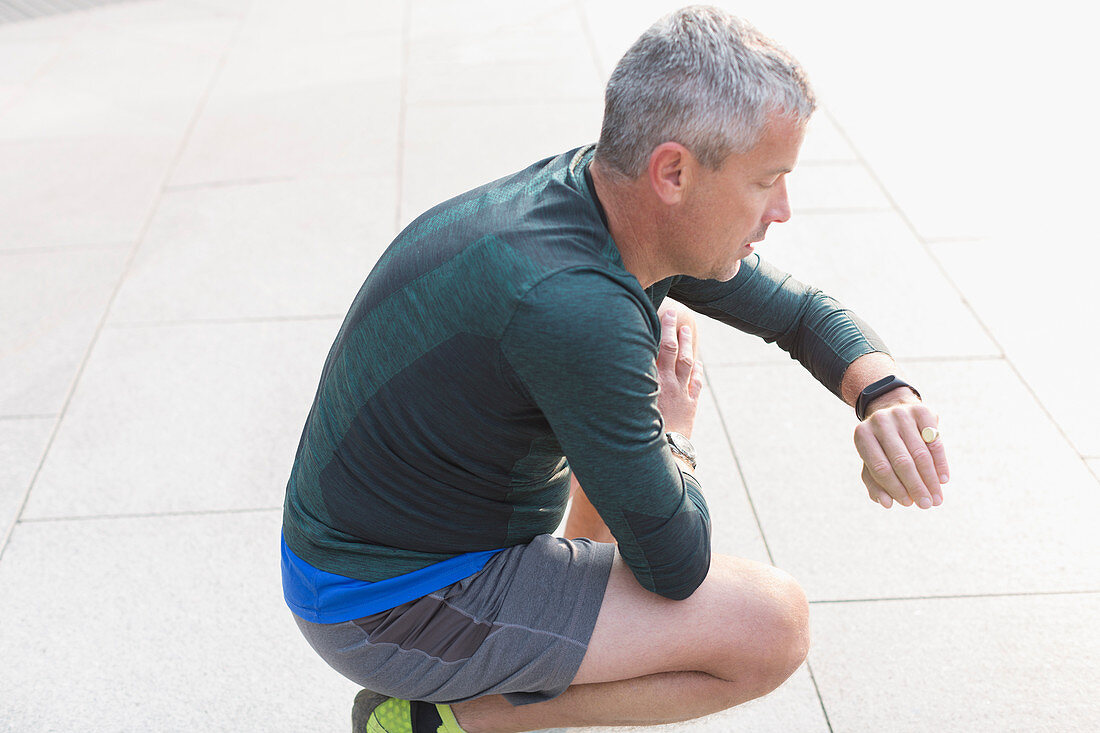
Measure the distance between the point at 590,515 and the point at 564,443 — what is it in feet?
2.80

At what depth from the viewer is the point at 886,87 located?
5.52 meters

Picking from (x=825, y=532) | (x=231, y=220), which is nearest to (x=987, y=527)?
(x=825, y=532)

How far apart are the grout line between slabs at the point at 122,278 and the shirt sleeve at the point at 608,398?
6.33 ft

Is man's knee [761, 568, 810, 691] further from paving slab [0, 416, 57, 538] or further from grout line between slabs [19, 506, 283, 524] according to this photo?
paving slab [0, 416, 57, 538]

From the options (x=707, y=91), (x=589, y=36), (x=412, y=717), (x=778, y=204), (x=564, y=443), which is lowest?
(x=589, y=36)

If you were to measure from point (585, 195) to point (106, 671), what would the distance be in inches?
65.6

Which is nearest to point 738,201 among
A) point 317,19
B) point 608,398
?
point 608,398

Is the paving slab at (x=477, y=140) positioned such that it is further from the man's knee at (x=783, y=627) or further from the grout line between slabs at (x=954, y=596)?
the man's knee at (x=783, y=627)

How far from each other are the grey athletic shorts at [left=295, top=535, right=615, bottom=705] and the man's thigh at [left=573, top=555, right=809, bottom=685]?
0.12 ft

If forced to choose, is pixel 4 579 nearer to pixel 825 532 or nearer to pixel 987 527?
pixel 825 532

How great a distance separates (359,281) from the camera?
395cm

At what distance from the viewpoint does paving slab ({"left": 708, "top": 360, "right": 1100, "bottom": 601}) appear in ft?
8.79

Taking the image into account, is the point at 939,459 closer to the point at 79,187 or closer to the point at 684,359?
the point at 684,359

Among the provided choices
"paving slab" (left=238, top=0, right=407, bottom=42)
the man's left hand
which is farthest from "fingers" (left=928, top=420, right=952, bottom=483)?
"paving slab" (left=238, top=0, right=407, bottom=42)
